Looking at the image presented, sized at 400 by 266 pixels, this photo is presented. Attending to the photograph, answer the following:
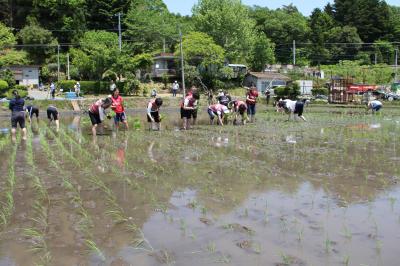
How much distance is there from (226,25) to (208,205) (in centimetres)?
4553

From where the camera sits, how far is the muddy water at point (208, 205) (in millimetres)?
4301

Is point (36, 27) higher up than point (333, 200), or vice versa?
point (36, 27)

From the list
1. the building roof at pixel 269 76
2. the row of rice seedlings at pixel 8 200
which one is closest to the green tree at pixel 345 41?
the building roof at pixel 269 76

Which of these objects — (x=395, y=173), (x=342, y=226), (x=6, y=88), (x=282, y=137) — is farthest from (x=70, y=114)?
(x=342, y=226)

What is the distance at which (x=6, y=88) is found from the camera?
32.5 metres

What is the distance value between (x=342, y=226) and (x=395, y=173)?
3.15 metres

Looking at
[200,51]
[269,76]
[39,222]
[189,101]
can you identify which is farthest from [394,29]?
[39,222]

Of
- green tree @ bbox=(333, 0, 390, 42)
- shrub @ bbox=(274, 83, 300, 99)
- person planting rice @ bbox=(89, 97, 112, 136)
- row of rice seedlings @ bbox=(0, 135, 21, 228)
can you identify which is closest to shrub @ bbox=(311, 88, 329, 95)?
shrub @ bbox=(274, 83, 300, 99)

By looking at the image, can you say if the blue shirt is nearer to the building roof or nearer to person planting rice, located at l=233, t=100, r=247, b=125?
person planting rice, located at l=233, t=100, r=247, b=125

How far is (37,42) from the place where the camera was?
155ft

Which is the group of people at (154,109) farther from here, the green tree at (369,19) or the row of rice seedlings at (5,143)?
the green tree at (369,19)

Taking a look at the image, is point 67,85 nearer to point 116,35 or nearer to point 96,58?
point 96,58

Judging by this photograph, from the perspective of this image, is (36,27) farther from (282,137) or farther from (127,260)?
(127,260)

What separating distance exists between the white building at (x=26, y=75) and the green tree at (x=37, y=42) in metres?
3.74
